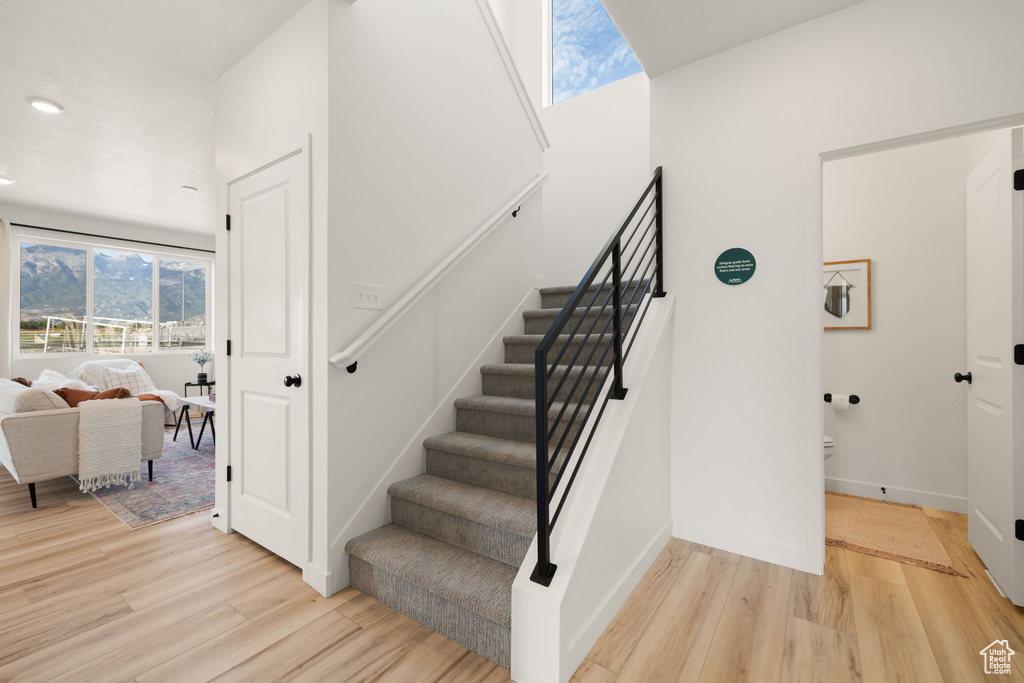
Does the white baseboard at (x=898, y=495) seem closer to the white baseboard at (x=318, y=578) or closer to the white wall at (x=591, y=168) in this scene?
the white wall at (x=591, y=168)

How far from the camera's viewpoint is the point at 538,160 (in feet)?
11.8

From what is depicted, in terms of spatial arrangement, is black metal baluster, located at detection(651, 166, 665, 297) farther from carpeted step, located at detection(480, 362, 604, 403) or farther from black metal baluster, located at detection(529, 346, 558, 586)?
black metal baluster, located at detection(529, 346, 558, 586)

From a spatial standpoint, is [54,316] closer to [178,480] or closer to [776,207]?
[178,480]

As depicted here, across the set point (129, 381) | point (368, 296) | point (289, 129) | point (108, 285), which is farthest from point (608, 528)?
point (108, 285)

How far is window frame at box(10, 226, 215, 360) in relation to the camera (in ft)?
17.4

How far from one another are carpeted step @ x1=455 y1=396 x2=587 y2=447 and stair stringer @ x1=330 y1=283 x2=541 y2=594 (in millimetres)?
102

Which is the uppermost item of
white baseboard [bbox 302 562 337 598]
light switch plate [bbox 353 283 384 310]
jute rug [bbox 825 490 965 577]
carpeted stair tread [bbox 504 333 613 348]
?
light switch plate [bbox 353 283 384 310]

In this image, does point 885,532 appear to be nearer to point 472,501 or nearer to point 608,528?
point 608,528

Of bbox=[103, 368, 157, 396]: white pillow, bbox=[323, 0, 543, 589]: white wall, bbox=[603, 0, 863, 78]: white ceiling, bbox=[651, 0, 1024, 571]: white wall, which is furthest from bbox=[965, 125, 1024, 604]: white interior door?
bbox=[103, 368, 157, 396]: white pillow

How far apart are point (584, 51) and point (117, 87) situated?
395 cm

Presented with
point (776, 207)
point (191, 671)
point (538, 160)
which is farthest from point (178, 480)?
point (776, 207)

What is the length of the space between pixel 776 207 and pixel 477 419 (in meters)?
1.96

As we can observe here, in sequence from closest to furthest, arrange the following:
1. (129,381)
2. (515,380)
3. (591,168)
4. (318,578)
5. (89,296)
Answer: (318,578) → (515,380) → (591,168) → (129,381) → (89,296)

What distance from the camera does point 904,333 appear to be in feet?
10.3
